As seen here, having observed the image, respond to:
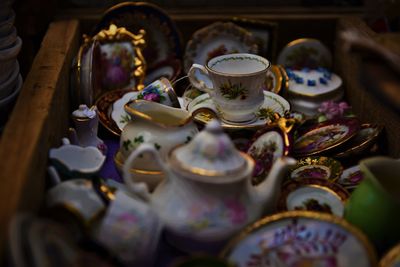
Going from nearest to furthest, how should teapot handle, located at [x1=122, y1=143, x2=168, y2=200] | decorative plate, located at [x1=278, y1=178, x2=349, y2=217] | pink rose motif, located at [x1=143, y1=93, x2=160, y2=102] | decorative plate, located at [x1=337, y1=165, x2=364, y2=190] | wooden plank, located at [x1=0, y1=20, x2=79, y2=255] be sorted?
1. wooden plank, located at [x1=0, y1=20, x2=79, y2=255]
2. teapot handle, located at [x1=122, y1=143, x2=168, y2=200]
3. decorative plate, located at [x1=278, y1=178, x2=349, y2=217]
4. decorative plate, located at [x1=337, y1=165, x2=364, y2=190]
5. pink rose motif, located at [x1=143, y1=93, x2=160, y2=102]

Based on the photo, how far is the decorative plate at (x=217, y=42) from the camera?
1.64 meters

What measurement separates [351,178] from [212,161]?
17.8 inches

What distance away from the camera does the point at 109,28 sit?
5.11 ft

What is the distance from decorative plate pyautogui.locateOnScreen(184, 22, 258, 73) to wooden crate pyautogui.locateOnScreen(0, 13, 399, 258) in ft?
1.03

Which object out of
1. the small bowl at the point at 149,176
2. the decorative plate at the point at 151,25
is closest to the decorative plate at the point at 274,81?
the decorative plate at the point at 151,25

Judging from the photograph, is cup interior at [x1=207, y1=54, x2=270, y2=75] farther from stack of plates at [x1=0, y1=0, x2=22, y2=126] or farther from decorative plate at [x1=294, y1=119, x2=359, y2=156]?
stack of plates at [x1=0, y1=0, x2=22, y2=126]

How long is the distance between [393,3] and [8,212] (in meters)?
1.35

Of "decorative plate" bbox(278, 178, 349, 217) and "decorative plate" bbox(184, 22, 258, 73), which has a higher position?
"decorative plate" bbox(184, 22, 258, 73)

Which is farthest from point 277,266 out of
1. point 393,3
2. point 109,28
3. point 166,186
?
point 393,3

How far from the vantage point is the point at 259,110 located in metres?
1.32

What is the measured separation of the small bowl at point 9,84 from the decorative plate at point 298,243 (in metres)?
0.67

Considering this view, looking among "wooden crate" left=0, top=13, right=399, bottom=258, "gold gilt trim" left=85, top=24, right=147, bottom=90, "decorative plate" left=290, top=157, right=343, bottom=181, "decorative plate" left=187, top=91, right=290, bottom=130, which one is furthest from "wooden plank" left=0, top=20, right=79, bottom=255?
"decorative plate" left=290, top=157, right=343, bottom=181

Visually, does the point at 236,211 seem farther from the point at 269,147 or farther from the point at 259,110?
the point at 259,110

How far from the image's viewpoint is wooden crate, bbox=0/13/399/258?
2.71 ft
